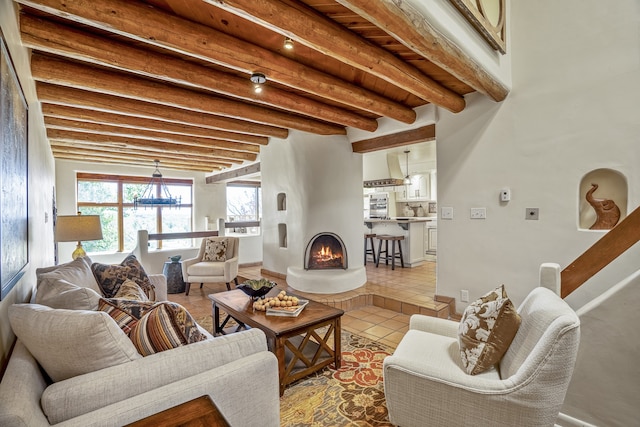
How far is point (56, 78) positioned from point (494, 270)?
4.24 m

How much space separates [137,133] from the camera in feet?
13.5

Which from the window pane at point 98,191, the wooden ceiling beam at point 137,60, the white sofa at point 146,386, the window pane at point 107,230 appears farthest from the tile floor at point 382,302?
the window pane at point 98,191

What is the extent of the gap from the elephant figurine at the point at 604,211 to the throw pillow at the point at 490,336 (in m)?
1.62

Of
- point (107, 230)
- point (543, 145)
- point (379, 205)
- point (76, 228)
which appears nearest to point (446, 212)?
point (543, 145)

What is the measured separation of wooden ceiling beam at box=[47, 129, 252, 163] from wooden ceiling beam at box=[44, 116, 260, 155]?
0.48ft

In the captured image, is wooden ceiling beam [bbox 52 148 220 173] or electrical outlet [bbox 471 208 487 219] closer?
electrical outlet [bbox 471 208 487 219]

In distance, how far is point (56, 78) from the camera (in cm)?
241

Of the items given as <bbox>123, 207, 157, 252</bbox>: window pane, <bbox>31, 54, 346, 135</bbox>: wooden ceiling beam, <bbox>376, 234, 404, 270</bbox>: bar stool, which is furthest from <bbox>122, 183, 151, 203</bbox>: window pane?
<bbox>376, 234, 404, 270</bbox>: bar stool

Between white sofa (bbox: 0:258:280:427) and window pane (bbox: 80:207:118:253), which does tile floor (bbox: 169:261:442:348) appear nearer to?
white sofa (bbox: 0:258:280:427)

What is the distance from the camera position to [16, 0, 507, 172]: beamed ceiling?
1748 millimetres

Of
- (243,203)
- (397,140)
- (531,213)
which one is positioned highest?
(397,140)

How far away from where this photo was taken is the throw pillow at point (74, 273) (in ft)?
5.94

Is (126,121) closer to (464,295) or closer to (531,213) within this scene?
(464,295)

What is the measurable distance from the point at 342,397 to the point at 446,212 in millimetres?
2220
